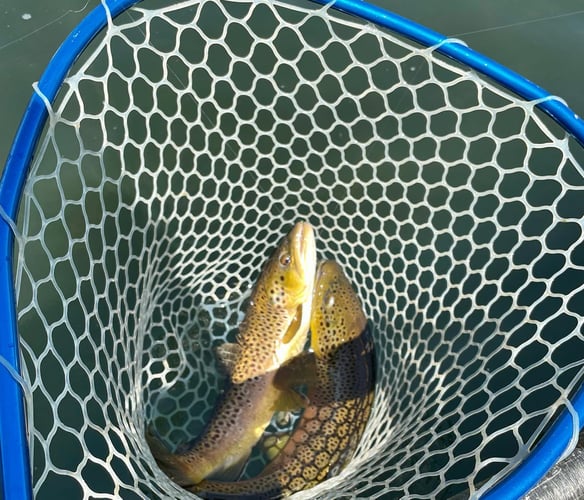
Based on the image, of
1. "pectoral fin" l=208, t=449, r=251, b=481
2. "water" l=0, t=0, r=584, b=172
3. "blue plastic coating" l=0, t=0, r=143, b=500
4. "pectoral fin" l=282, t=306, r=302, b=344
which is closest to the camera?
"blue plastic coating" l=0, t=0, r=143, b=500

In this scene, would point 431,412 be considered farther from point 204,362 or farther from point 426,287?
point 204,362

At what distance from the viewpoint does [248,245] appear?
361 centimetres

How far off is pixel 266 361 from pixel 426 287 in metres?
0.98

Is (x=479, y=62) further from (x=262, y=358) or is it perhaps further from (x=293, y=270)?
(x=262, y=358)

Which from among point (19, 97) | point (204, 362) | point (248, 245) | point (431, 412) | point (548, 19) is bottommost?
point (431, 412)

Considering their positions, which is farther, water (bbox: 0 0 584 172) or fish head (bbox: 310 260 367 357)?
water (bbox: 0 0 584 172)

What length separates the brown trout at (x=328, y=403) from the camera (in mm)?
2844

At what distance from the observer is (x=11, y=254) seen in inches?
71.9

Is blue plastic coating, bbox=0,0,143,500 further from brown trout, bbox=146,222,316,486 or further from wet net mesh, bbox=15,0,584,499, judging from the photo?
brown trout, bbox=146,222,316,486

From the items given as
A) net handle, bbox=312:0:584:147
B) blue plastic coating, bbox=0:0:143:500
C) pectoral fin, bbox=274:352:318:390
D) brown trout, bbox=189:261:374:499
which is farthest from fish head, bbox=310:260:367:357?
blue plastic coating, bbox=0:0:143:500

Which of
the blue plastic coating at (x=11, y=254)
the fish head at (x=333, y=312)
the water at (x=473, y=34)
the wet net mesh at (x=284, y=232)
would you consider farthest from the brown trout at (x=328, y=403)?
the water at (x=473, y=34)

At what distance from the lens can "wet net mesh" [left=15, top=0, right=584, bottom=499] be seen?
2.94 m

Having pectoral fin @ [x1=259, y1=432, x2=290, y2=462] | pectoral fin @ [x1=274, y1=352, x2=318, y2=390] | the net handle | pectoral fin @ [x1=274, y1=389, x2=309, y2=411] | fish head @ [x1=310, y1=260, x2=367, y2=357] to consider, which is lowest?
pectoral fin @ [x1=259, y1=432, x2=290, y2=462]

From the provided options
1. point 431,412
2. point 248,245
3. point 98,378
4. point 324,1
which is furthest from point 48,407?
point 324,1
